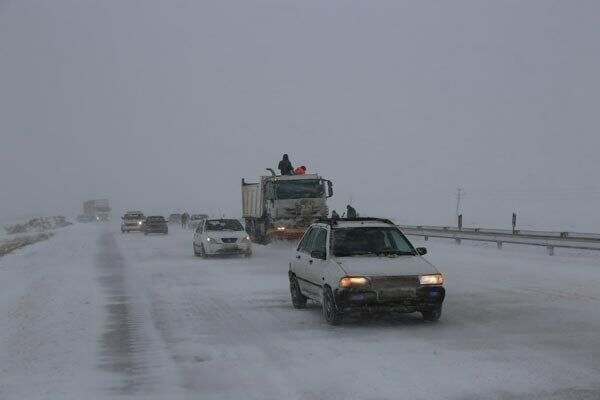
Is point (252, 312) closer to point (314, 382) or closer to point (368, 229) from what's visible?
point (368, 229)

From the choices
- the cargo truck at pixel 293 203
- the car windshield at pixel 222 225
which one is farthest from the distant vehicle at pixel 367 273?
the cargo truck at pixel 293 203

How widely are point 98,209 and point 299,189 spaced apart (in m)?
97.0

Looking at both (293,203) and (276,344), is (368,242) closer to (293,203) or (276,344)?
(276,344)

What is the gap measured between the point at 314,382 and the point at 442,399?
1379 millimetres

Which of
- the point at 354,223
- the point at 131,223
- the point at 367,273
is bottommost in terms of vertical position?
the point at 131,223

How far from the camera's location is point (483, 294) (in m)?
15.8

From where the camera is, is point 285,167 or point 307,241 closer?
point 307,241

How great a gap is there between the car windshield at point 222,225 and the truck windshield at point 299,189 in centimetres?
316

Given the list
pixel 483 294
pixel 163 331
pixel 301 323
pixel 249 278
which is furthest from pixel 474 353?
pixel 249 278

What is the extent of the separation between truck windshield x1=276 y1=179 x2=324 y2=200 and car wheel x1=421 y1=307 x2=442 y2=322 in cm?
2105

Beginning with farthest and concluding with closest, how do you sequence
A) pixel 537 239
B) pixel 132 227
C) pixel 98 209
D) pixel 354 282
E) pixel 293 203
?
pixel 98 209, pixel 132 227, pixel 293 203, pixel 537 239, pixel 354 282

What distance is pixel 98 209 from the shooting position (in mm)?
124438

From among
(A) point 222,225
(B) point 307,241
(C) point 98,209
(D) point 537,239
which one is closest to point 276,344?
(B) point 307,241

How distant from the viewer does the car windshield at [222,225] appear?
97.2 feet
